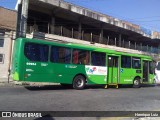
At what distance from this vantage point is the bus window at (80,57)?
18.6m

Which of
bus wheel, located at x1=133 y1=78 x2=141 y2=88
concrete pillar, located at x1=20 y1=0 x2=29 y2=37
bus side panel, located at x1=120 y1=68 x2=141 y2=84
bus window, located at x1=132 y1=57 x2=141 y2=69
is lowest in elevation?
bus wheel, located at x1=133 y1=78 x2=141 y2=88

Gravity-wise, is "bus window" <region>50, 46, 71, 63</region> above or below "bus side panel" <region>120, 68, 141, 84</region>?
above

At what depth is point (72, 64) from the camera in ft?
60.5

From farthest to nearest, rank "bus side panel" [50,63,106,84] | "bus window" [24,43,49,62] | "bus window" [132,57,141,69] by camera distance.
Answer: "bus window" [132,57,141,69] → "bus side panel" [50,63,106,84] → "bus window" [24,43,49,62]

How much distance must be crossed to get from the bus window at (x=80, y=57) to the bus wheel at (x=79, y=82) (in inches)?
39.5

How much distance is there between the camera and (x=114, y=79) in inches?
848

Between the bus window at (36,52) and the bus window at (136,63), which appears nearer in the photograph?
the bus window at (36,52)

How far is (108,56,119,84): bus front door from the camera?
826 inches

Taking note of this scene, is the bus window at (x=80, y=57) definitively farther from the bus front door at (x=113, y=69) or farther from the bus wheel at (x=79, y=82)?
→ the bus front door at (x=113, y=69)

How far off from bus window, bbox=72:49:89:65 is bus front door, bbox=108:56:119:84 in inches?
90.9

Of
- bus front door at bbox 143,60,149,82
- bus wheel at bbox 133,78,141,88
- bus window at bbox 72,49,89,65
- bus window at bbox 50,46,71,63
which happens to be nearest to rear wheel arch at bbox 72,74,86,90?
bus window at bbox 72,49,89,65

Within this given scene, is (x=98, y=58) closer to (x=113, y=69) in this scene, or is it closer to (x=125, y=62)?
(x=113, y=69)

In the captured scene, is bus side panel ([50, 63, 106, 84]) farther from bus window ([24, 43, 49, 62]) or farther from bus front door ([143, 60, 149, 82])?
bus front door ([143, 60, 149, 82])

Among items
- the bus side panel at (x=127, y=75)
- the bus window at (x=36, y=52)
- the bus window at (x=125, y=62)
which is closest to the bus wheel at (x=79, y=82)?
the bus window at (x=36, y=52)
